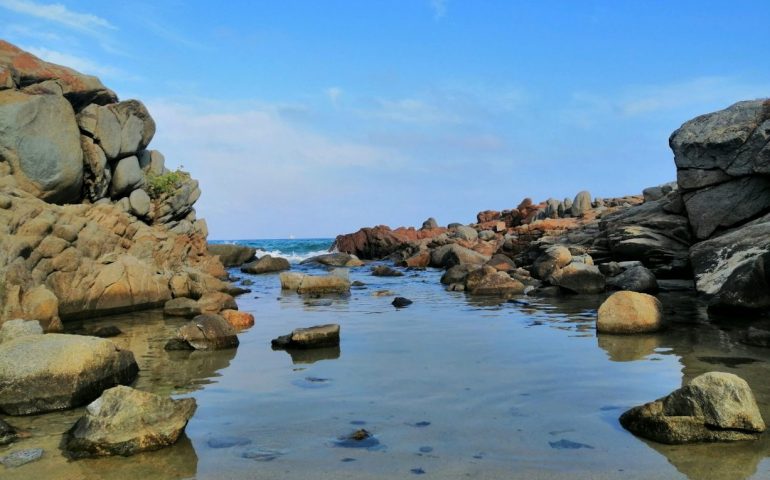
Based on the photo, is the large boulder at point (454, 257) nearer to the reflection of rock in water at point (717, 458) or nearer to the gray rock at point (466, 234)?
the gray rock at point (466, 234)

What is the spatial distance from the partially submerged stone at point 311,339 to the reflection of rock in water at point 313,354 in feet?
0.36

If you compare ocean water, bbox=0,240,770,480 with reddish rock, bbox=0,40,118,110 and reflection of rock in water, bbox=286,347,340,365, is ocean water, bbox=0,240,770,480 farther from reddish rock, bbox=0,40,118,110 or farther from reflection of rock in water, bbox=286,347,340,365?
reddish rock, bbox=0,40,118,110

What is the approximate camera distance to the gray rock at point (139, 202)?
75.7ft

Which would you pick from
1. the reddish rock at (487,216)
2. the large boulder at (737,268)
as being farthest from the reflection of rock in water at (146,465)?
the reddish rock at (487,216)

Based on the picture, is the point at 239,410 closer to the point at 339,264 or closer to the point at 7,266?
the point at 7,266

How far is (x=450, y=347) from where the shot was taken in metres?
9.73

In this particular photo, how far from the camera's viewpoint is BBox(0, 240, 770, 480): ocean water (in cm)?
468

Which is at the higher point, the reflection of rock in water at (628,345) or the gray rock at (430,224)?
the gray rock at (430,224)

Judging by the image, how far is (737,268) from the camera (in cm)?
1235

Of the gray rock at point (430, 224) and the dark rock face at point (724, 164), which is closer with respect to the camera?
the dark rock face at point (724, 164)

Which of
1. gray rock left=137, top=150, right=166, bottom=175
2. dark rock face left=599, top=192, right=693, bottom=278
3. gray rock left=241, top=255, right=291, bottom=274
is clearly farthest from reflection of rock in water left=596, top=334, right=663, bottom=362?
gray rock left=241, top=255, right=291, bottom=274

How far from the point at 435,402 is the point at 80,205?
591 inches

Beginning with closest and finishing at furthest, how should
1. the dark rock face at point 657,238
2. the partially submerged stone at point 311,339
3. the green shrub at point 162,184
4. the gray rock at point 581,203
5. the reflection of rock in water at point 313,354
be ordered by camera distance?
the reflection of rock in water at point 313,354
the partially submerged stone at point 311,339
the dark rock face at point 657,238
the green shrub at point 162,184
the gray rock at point 581,203

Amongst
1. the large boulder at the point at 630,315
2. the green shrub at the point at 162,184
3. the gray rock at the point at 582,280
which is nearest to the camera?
the large boulder at the point at 630,315
